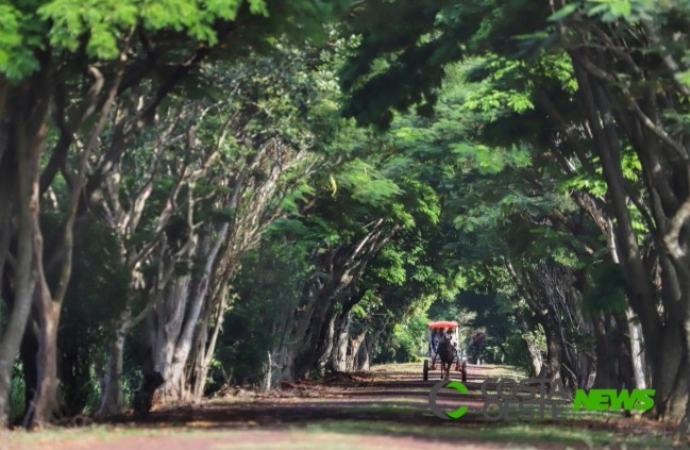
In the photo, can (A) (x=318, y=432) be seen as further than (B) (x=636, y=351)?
No

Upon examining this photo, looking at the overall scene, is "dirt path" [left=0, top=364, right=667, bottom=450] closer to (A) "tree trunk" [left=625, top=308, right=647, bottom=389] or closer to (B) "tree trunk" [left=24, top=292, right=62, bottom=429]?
(B) "tree trunk" [left=24, top=292, right=62, bottom=429]

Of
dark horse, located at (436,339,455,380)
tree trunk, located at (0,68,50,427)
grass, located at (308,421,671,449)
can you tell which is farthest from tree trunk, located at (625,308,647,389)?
tree trunk, located at (0,68,50,427)

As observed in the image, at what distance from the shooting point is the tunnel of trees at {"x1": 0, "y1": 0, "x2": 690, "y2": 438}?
16453 millimetres

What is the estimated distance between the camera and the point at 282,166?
2600 centimetres

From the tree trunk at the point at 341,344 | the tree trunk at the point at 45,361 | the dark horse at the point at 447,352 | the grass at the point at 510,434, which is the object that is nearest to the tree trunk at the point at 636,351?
the grass at the point at 510,434

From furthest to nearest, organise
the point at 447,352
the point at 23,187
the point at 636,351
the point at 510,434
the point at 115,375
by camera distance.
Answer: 1. the point at 447,352
2. the point at 636,351
3. the point at 115,375
4. the point at 510,434
5. the point at 23,187

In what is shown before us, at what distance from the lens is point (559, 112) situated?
68.9ft

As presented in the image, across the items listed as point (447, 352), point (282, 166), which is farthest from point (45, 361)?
point (447, 352)

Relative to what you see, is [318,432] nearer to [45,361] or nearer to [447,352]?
[45,361]

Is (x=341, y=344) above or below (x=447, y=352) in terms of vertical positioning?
above

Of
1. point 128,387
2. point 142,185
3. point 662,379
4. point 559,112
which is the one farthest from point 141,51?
point 128,387

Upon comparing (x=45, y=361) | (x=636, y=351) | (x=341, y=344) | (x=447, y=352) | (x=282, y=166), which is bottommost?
(x=45, y=361)

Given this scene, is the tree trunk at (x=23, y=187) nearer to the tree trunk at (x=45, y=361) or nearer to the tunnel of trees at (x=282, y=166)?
the tunnel of trees at (x=282, y=166)

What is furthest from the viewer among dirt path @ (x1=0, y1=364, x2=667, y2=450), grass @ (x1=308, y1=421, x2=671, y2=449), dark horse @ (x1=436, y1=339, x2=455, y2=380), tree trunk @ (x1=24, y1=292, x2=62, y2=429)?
dark horse @ (x1=436, y1=339, x2=455, y2=380)
